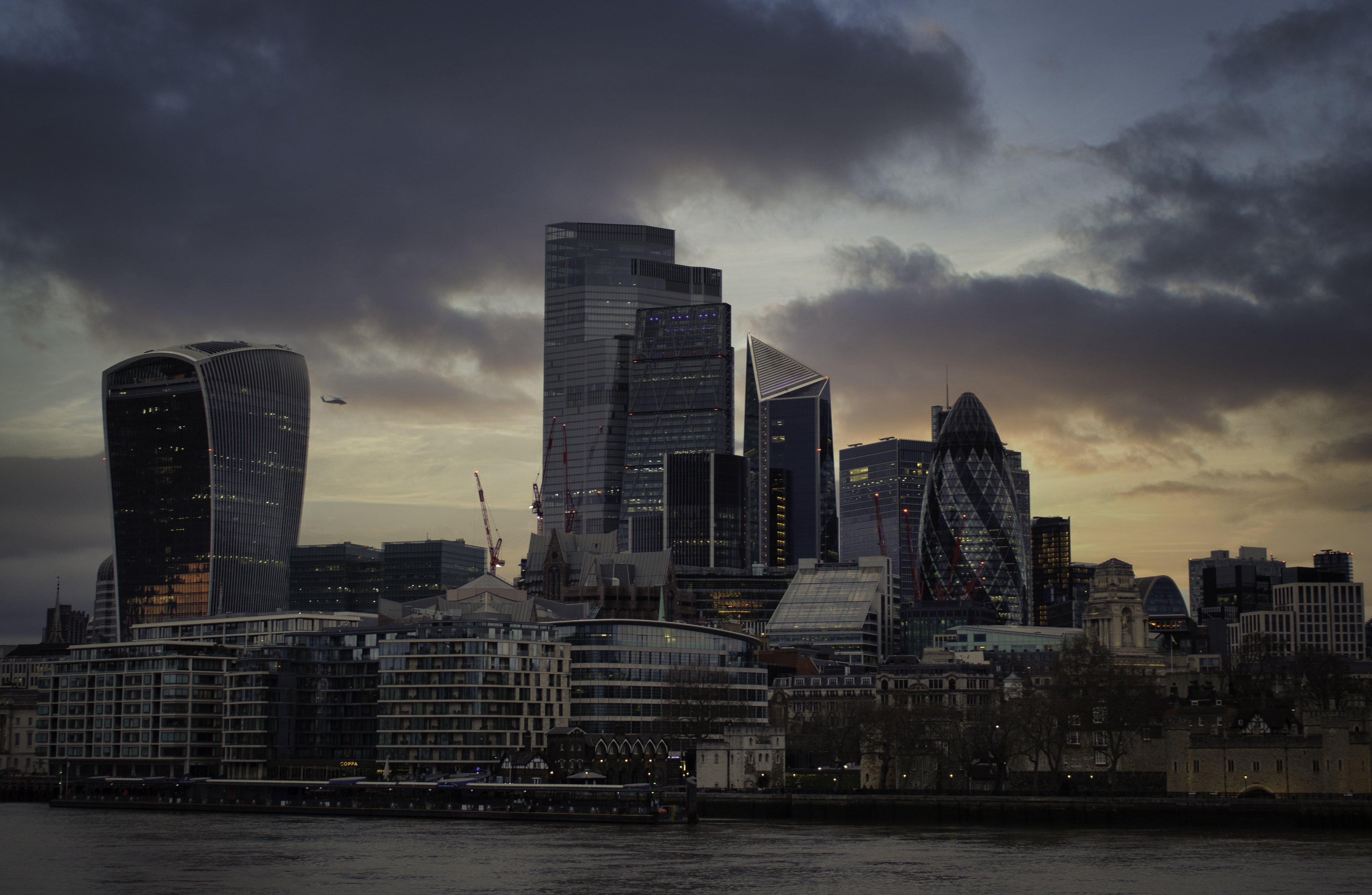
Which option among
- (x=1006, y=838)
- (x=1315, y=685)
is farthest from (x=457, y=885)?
(x=1315, y=685)

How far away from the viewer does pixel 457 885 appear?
327 ft

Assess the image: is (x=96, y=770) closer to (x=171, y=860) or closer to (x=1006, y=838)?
(x=171, y=860)

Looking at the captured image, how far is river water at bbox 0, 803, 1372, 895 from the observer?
323ft

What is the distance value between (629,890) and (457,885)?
35.5 feet

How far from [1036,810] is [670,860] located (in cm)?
4423

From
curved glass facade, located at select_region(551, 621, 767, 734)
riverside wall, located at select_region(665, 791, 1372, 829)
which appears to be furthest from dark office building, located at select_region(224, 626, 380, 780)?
riverside wall, located at select_region(665, 791, 1372, 829)

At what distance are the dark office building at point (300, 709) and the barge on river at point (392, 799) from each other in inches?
403

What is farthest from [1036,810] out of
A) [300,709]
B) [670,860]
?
[300,709]

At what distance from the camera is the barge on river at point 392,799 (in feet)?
490

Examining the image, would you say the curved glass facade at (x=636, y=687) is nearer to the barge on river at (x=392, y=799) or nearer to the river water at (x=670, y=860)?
the barge on river at (x=392, y=799)

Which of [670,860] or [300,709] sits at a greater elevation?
[300,709]

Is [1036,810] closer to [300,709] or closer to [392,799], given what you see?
[392,799]

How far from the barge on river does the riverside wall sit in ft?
28.3

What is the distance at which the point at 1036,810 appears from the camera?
14438 cm
